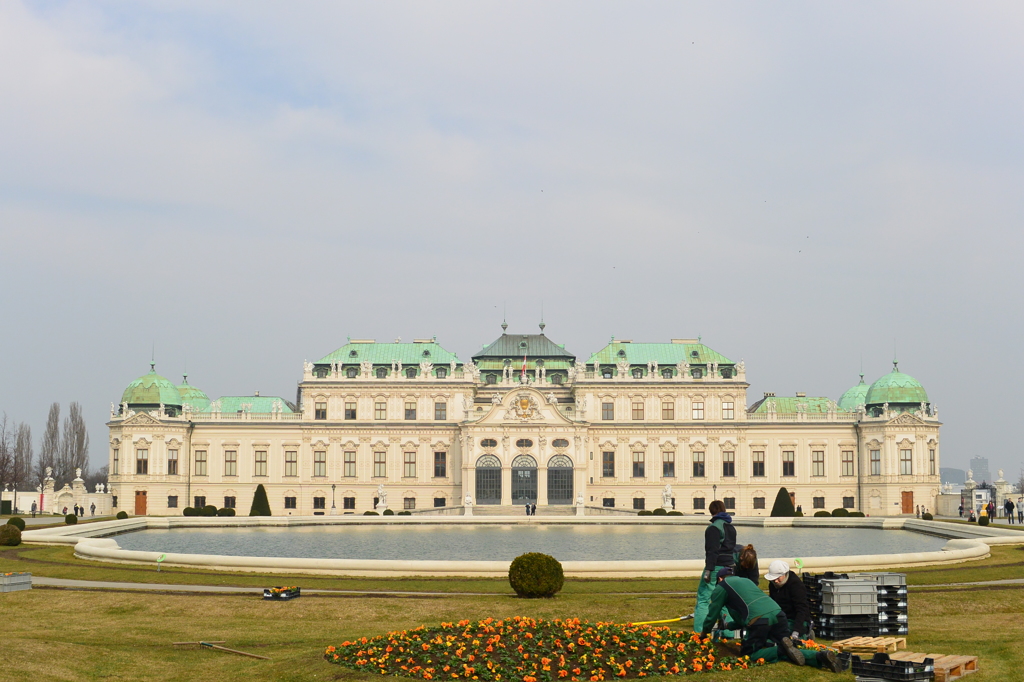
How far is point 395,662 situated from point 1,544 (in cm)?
3438

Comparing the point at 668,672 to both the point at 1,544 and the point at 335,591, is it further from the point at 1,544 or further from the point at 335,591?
the point at 1,544

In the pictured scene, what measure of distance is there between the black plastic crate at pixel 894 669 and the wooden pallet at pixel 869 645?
64.1 inches

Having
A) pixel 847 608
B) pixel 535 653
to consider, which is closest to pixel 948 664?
pixel 847 608

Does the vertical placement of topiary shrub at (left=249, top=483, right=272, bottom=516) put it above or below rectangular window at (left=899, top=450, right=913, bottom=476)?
below

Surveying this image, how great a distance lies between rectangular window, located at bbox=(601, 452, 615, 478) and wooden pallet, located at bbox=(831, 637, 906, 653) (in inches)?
2973

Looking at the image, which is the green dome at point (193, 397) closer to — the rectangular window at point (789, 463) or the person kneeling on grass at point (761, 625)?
the rectangular window at point (789, 463)

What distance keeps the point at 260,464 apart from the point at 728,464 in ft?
133

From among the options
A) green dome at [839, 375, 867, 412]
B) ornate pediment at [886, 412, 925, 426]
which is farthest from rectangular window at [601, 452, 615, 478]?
ornate pediment at [886, 412, 925, 426]

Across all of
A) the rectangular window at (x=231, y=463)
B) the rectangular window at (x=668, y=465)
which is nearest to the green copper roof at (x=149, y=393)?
the rectangular window at (x=231, y=463)

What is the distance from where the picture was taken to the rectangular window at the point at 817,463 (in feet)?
312

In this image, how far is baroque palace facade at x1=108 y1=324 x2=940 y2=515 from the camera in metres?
93.9

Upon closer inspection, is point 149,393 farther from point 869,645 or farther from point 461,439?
point 869,645

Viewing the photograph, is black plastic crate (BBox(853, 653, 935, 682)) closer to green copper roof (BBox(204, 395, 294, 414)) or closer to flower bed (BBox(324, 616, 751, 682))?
flower bed (BBox(324, 616, 751, 682))

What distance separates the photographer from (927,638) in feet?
69.8
